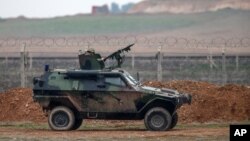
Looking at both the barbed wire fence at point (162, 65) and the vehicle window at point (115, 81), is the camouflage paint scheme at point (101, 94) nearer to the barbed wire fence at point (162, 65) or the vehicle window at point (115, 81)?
the vehicle window at point (115, 81)

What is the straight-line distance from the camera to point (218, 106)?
3366 centimetres

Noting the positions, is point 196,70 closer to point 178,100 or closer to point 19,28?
point 178,100

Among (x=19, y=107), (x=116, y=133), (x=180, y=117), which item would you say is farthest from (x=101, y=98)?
(x=19, y=107)

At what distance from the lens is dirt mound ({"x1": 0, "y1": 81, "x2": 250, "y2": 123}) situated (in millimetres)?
33375

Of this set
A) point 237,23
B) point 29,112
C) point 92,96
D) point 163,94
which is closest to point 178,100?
point 163,94

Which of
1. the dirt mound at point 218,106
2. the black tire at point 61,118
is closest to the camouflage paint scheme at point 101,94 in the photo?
the black tire at point 61,118

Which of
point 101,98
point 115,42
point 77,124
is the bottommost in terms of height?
point 77,124

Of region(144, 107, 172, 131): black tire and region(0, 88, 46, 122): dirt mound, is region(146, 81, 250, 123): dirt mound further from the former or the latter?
region(0, 88, 46, 122): dirt mound

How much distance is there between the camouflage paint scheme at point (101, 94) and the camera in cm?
2892

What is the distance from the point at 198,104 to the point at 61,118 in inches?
242

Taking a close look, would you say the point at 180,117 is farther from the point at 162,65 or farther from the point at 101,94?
the point at 162,65

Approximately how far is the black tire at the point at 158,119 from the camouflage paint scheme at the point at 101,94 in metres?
0.21

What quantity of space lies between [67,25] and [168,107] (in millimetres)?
68311

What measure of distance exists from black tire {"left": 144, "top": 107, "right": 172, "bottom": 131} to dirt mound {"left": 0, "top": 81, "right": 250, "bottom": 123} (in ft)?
14.1
